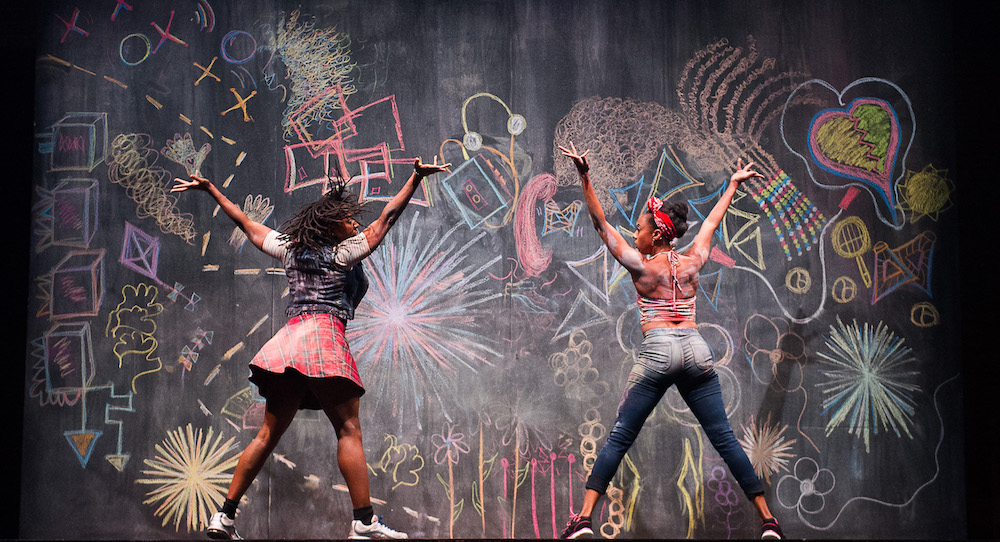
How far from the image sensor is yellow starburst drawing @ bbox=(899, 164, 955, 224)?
519 centimetres

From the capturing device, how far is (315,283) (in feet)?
12.9

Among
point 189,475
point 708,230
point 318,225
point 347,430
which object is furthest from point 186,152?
point 708,230

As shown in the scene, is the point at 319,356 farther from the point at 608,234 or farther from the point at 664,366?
the point at 664,366

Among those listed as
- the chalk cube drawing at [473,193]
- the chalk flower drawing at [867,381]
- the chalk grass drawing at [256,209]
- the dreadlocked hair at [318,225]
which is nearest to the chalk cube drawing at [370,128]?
the chalk cube drawing at [473,193]

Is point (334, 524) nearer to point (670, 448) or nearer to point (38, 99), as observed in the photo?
point (670, 448)

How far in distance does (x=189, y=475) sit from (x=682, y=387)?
3.42 metres

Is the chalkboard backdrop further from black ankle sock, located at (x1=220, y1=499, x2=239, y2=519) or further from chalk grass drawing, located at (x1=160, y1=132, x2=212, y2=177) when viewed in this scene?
black ankle sock, located at (x1=220, y1=499, x2=239, y2=519)

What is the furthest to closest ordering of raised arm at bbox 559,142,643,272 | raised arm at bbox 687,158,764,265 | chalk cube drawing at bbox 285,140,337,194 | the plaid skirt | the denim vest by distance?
chalk cube drawing at bbox 285,140,337,194, raised arm at bbox 687,158,764,265, raised arm at bbox 559,142,643,272, the denim vest, the plaid skirt

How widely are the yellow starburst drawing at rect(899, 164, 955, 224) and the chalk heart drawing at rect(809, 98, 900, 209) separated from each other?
0.11 m

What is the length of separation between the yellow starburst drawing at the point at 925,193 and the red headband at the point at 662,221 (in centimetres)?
209

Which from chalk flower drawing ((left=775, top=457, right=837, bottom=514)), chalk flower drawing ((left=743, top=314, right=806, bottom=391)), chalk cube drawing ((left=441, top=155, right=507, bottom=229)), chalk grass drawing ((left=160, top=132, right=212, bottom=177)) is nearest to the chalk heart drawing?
chalk flower drawing ((left=743, top=314, right=806, bottom=391))

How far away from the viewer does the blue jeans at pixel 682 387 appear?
3979 millimetres

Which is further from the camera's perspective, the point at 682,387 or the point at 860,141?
the point at 860,141

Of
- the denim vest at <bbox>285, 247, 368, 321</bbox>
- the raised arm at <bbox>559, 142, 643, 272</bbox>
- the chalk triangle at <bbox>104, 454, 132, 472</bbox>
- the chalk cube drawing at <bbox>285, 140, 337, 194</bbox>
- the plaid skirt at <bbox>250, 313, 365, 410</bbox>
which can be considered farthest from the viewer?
the chalk cube drawing at <bbox>285, 140, 337, 194</bbox>
